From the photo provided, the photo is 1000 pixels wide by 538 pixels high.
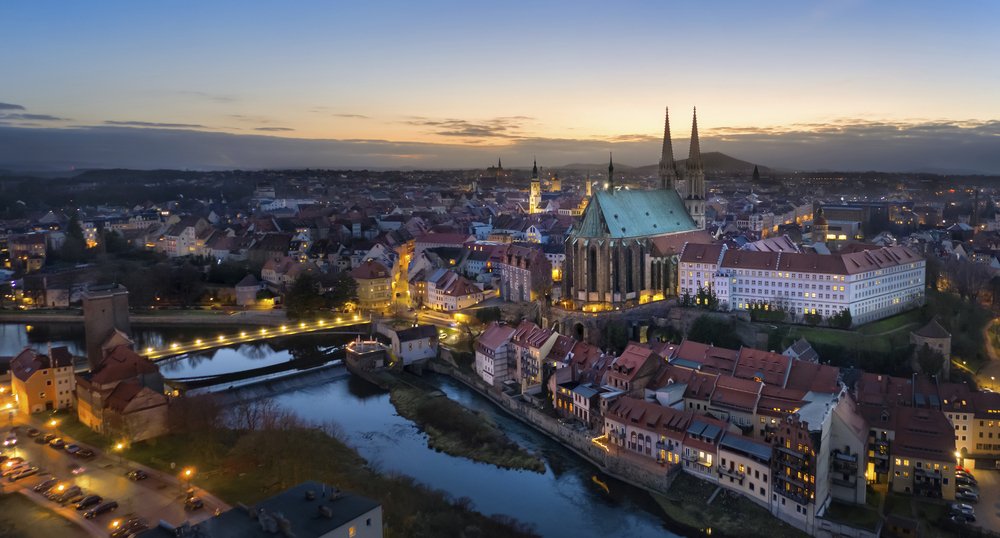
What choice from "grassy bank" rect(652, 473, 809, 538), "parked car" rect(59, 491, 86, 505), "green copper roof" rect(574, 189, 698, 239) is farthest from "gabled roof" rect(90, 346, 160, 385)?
"green copper roof" rect(574, 189, 698, 239)

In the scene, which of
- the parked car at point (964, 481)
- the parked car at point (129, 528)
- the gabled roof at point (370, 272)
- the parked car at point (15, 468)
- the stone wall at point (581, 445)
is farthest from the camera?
the gabled roof at point (370, 272)

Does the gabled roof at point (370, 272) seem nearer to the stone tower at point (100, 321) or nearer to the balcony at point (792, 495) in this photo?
the stone tower at point (100, 321)

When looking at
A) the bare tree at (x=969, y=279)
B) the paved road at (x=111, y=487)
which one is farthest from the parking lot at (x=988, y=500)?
the paved road at (x=111, y=487)

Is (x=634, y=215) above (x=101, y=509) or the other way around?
Result: above

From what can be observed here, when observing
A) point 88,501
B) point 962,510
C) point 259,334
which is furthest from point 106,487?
point 962,510

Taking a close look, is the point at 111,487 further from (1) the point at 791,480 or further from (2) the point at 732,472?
(1) the point at 791,480

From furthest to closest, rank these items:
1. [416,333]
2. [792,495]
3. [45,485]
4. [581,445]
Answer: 1. [416,333]
2. [581,445]
3. [45,485]
4. [792,495]
